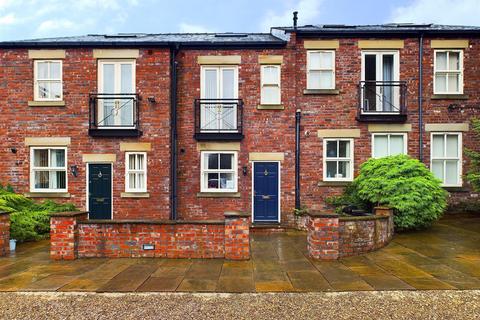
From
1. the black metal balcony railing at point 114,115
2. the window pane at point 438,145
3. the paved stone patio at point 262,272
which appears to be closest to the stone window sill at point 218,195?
the black metal balcony railing at point 114,115

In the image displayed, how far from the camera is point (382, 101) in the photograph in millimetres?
11438

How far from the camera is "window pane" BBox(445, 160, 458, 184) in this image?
11.4 m

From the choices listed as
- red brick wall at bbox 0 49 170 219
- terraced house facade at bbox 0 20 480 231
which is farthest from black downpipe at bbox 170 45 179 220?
red brick wall at bbox 0 49 170 219

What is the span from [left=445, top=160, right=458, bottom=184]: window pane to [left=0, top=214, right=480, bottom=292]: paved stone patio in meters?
4.75

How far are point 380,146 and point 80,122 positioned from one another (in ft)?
39.4

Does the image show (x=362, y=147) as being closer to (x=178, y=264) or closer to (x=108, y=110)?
(x=178, y=264)

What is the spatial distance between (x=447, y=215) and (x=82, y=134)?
14721mm

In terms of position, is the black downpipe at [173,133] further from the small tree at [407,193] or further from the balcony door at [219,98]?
the small tree at [407,193]

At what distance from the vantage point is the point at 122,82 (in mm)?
11125

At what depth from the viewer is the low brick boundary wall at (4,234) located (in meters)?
6.91

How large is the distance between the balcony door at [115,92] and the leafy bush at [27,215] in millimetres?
3455

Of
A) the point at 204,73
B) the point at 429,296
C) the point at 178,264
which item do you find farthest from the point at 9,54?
the point at 429,296

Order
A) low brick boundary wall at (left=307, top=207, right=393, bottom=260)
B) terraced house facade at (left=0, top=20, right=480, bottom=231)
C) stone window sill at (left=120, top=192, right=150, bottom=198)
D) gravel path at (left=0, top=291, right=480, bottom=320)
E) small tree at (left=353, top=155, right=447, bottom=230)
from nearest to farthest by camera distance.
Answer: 1. gravel path at (left=0, top=291, right=480, bottom=320)
2. low brick boundary wall at (left=307, top=207, right=393, bottom=260)
3. small tree at (left=353, top=155, right=447, bottom=230)
4. stone window sill at (left=120, top=192, right=150, bottom=198)
5. terraced house facade at (left=0, top=20, right=480, bottom=231)

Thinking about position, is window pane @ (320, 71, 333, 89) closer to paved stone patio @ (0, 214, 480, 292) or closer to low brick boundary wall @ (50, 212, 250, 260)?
paved stone patio @ (0, 214, 480, 292)
